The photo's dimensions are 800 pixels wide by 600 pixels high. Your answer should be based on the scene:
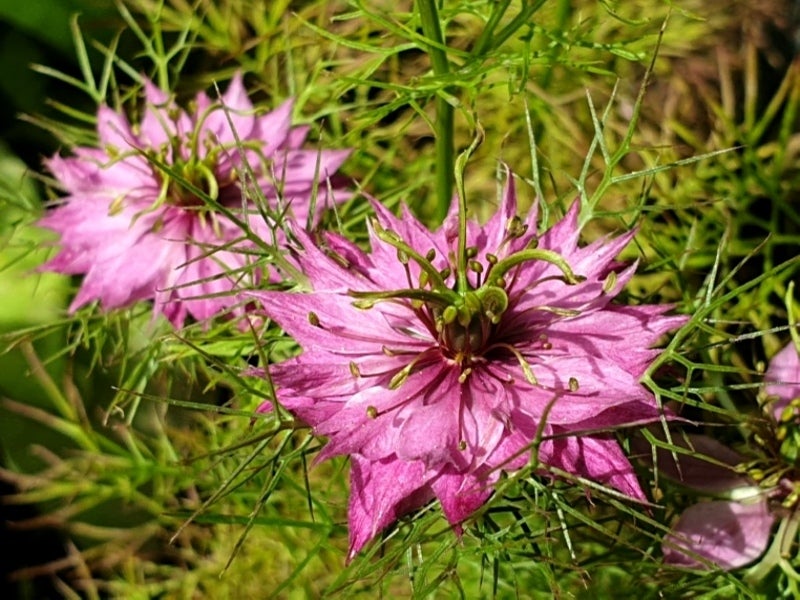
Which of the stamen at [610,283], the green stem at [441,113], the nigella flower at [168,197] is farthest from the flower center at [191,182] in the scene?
the stamen at [610,283]

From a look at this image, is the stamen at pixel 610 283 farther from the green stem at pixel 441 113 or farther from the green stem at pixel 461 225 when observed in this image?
the green stem at pixel 441 113

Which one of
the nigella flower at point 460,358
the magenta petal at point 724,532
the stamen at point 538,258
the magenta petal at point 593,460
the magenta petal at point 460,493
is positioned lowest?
the magenta petal at point 724,532

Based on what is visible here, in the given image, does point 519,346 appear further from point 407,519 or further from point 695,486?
point 695,486

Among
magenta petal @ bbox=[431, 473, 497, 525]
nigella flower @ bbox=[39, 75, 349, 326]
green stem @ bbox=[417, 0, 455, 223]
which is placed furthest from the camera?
nigella flower @ bbox=[39, 75, 349, 326]

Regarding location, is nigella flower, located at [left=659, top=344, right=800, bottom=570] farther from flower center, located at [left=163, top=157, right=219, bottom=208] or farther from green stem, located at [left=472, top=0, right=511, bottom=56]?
flower center, located at [left=163, top=157, right=219, bottom=208]

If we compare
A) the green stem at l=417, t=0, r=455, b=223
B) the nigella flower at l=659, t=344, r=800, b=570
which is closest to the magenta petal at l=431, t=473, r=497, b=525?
the nigella flower at l=659, t=344, r=800, b=570

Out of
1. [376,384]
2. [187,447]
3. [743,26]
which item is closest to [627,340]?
[376,384]

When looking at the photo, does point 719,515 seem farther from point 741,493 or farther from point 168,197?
point 168,197

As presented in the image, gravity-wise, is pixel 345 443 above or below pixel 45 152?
below
